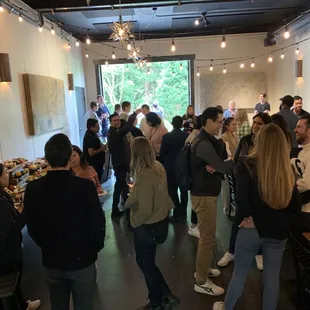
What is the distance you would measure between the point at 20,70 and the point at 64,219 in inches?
175

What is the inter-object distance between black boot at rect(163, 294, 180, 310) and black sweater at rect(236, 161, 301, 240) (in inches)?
44.2

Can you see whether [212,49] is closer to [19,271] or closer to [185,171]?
[185,171]

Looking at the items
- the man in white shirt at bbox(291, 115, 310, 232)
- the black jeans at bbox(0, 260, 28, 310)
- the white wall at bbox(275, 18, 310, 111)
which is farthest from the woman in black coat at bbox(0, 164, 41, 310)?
the white wall at bbox(275, 18, 310, 111)

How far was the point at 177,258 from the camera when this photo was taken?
3.48 metres

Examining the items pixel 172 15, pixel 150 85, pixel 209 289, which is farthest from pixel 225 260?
pixel 150 85

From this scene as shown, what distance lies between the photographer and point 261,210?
1.93m

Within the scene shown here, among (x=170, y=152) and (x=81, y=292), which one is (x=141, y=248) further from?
(x=170, y=152)

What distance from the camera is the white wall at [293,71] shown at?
7.22m

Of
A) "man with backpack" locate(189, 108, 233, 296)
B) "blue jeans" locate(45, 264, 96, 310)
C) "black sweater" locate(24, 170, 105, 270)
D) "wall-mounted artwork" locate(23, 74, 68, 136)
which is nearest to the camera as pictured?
"black sweater" locate(24, 170, 105, 270)

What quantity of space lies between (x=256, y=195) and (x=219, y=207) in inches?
128

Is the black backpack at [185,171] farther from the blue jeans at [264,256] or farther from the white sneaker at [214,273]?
the white sneaker at [214,273]

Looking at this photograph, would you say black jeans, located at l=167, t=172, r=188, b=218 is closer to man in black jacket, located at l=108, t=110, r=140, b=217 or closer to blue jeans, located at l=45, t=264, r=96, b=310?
man in black jacket, located at l=108, t=110, r=140, b=217

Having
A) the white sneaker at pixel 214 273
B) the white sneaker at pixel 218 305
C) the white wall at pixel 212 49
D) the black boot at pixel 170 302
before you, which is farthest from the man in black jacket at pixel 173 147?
the white wall at pixel 212 49

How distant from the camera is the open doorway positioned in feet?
32.2
